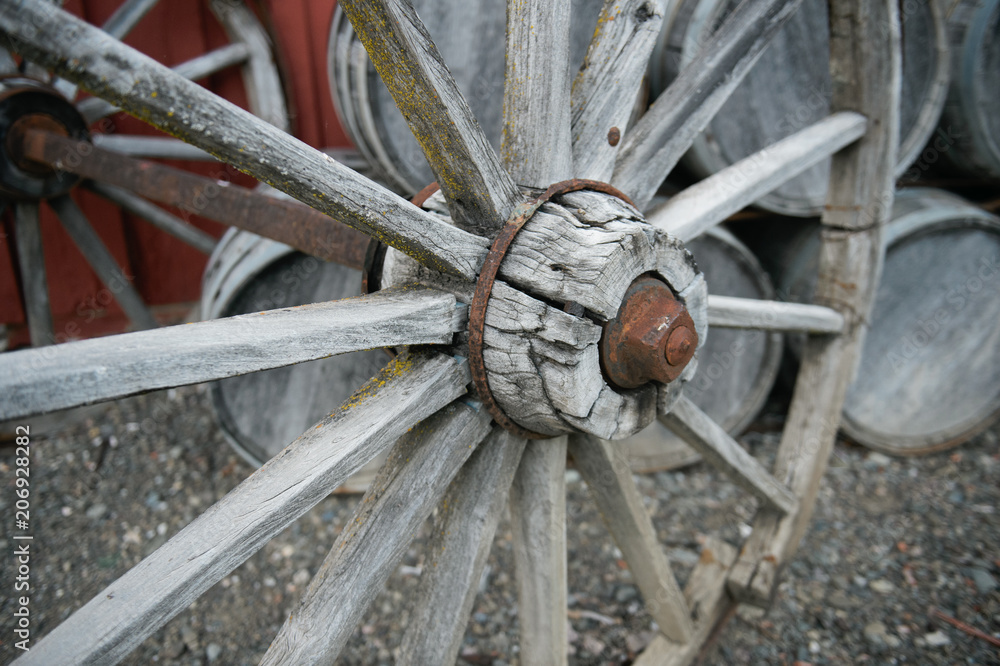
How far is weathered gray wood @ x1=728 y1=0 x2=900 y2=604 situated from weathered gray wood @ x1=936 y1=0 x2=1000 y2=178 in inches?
36.6

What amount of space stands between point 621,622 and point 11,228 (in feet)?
8.82

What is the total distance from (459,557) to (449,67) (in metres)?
1.24

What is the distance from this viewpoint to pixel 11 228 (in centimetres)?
249

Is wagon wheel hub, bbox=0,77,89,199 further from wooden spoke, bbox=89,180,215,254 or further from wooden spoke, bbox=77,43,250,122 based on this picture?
wooden spoke, bbox=89,180,215,254

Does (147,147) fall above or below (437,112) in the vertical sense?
above

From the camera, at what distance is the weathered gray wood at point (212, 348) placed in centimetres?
56

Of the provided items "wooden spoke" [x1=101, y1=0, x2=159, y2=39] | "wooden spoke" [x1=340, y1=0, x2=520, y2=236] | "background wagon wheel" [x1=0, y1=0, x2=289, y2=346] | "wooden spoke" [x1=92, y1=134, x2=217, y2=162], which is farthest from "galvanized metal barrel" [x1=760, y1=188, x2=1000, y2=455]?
"wooden spoke" [x1=101, y1=0, x2=159, y2=39]

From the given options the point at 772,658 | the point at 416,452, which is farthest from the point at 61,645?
the point at 772,658

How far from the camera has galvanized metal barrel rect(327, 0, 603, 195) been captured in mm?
1629

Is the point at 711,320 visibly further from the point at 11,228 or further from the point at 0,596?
the point at 11,228

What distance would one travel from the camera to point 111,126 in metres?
2.55

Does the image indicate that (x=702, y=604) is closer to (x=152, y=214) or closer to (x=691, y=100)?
(x=691, y=100)

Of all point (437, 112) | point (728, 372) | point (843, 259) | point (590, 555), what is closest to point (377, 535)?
point (437, 112)

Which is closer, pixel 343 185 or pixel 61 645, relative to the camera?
pixel 61 645
